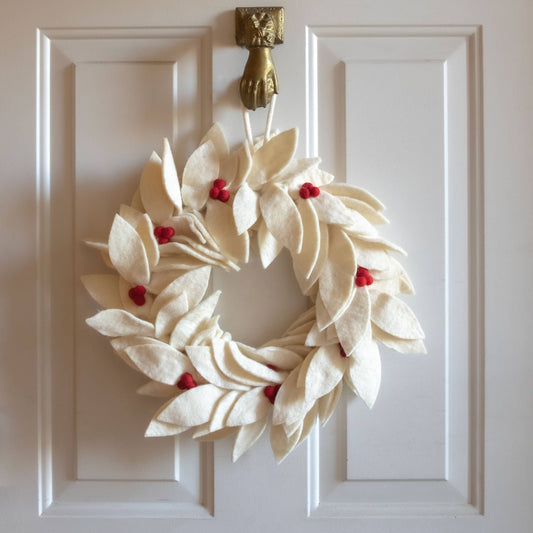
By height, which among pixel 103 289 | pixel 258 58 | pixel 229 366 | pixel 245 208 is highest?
pixel 258 58

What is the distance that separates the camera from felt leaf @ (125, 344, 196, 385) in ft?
2.42

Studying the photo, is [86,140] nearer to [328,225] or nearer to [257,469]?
[328,225]

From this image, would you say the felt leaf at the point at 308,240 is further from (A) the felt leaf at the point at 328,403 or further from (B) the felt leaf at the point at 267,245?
(A) the felt leaf at the point at 328,403

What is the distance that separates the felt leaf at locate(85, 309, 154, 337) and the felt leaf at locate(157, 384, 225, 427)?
10cm

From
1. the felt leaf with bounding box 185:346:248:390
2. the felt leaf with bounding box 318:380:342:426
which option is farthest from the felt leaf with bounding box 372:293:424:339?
the felt leaf with bounding box 185:346:248:390

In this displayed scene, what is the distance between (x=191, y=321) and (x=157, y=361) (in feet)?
0.22

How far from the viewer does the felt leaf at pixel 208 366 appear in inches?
29.1

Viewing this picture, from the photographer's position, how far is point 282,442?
76 centimetres

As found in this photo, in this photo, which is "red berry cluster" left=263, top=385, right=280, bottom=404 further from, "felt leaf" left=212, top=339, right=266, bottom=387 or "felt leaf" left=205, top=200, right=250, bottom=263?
"felt leaf" left=205, top=200, right=250, bottom=263

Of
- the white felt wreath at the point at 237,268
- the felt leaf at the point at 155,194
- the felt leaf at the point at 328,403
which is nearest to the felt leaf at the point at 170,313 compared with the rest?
the white felt wreath at the point at 237,268

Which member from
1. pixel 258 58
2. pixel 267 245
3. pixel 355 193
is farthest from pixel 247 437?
pixel 258 58

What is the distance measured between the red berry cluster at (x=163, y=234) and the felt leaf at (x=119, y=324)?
0.11 metres

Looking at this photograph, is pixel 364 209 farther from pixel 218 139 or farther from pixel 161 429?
pixel 161 429

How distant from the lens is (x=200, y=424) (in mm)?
744
